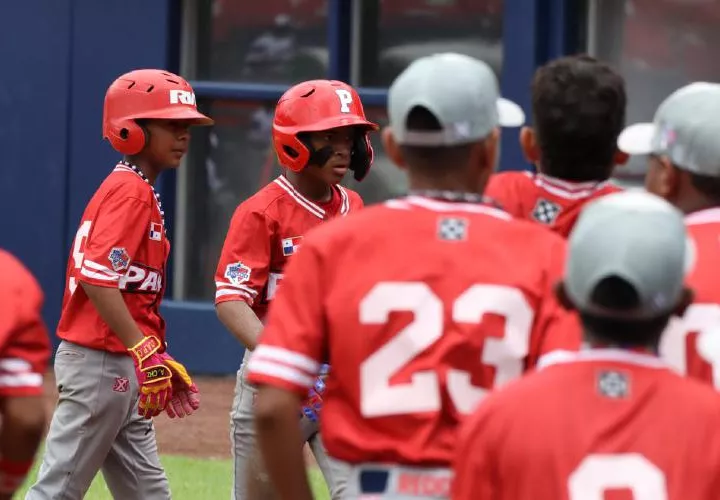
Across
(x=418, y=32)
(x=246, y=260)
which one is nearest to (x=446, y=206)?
(x=246, y=260)

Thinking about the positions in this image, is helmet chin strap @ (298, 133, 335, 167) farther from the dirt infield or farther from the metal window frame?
the metal window frame

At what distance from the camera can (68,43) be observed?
38.7 feet

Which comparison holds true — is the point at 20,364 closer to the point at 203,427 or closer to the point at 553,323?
the point at 553,323

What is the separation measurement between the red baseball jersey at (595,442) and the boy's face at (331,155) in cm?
334

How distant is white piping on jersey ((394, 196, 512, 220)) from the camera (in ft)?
11.9

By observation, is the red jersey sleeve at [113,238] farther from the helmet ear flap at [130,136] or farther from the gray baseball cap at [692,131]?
the gray baseball cap at [692,131]

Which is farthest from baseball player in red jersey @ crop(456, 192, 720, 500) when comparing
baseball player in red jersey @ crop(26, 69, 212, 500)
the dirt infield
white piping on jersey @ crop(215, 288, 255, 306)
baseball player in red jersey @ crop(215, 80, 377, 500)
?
the dirt infield

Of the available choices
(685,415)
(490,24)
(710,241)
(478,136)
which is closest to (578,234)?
(685,415)

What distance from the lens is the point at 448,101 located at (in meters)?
3.65

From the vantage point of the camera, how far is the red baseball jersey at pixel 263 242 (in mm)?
6156

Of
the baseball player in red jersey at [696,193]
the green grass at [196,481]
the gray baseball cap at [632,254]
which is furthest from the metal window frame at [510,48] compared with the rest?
the gray baseball cap at [632,254]

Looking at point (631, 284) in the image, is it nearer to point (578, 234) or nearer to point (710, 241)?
point (578, 234)

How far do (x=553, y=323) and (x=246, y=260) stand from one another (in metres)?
2.73

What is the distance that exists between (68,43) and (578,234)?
9126 mm
